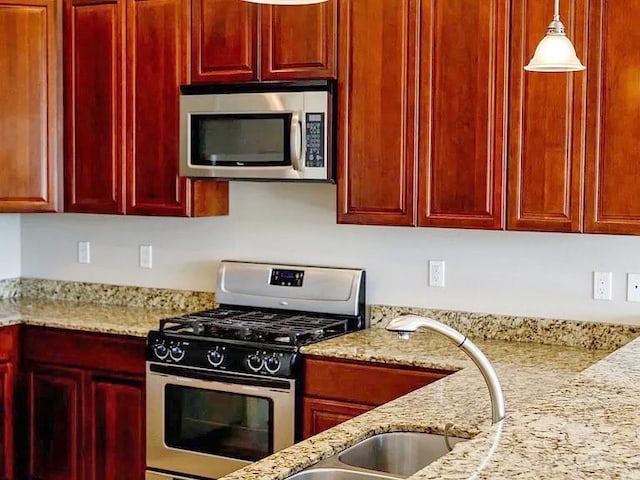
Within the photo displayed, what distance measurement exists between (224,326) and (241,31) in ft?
4.09

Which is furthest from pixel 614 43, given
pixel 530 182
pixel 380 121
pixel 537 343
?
pixel 537 343

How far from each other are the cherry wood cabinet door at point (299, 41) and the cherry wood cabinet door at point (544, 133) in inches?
29.8

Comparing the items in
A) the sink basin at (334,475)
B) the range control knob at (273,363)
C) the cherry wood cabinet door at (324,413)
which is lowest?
the cherry wood cabinet door at (324,413)

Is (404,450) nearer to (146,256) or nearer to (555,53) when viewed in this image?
(555,53)

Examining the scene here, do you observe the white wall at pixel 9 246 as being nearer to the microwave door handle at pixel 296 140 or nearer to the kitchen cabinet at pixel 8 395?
the kitchen cabinet at pixel 8 395

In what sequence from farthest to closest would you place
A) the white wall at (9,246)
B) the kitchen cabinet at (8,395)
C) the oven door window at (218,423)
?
1. the white wall at (9,246)
2. the kitchen cabinet at (8,395)
3. the oven door window at (218,423)

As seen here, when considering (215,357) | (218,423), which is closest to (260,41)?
(215,357)

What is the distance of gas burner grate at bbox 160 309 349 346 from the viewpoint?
379 cm

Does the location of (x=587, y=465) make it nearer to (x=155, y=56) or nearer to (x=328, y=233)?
(x=328, y=233)

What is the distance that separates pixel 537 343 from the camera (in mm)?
3852

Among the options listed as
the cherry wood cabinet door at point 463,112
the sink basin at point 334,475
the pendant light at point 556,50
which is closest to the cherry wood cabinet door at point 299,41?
the cherry wood cabinet door at point 463,112

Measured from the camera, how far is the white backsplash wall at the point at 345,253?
3.79 m

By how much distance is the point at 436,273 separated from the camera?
408 cm

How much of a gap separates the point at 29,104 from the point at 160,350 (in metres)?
1.44
